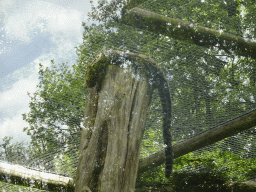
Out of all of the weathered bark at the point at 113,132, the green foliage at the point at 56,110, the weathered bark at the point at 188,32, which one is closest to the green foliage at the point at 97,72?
the weathered bark at the point at 113,132

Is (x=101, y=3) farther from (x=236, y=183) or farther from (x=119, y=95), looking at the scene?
(x=236, y=183)

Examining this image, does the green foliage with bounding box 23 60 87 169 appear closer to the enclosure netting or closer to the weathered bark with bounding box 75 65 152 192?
the enclosure netting

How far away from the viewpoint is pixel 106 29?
1189 millimetres

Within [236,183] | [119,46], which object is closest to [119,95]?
[119,46]

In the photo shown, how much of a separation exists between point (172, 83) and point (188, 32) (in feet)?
1.08

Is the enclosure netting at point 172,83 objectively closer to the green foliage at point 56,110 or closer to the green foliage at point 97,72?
the green foliage at point 56,110

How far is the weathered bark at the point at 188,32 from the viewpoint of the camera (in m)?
1.19

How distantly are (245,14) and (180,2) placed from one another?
1.55 feet

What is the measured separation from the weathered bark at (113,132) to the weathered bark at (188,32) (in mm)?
328

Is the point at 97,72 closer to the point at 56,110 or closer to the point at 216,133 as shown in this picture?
the point at 56,110

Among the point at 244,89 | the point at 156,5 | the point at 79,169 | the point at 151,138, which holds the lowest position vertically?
the point at 79,169

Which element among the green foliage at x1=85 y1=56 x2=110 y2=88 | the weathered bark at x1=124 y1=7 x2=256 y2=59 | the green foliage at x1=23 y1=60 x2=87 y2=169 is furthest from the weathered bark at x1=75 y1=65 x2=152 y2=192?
the weathered bark at x1=124 y1=7 x2=256 y2=59

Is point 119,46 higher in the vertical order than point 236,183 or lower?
higher

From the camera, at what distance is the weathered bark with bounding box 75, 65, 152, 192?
952mm
